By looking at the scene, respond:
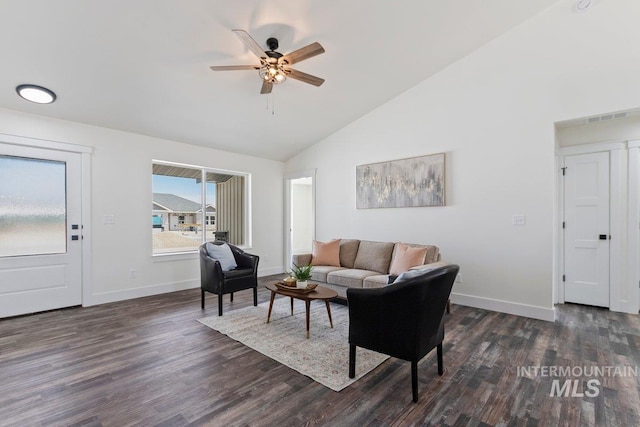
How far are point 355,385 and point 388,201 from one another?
126 inches

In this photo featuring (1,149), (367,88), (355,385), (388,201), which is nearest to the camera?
(355,385)

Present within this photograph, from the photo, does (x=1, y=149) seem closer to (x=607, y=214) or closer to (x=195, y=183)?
(x=195, y=183)

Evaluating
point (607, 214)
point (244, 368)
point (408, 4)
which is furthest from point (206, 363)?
point (607, 214)

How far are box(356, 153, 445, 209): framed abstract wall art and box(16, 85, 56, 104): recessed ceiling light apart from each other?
4267mm

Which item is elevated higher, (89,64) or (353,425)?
(89,64)

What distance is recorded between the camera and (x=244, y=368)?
245cm

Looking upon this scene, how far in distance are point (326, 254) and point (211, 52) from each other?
120 inches

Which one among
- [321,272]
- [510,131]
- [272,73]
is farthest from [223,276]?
[510,131]

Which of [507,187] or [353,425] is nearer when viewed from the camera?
[353,425]

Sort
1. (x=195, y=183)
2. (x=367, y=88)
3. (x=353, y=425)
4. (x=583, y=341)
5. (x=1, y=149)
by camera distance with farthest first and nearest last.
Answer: (x=195, y=183)
(x=367, y=88)
(x=1, y=149)
(x=583, y=341)
(x=353, y=425)

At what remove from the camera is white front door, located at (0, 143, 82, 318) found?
3.62m

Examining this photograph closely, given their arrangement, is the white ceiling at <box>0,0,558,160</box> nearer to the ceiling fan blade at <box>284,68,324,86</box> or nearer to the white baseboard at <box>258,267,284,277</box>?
the ceiling fan blade at <box>284,68,324,86</box>

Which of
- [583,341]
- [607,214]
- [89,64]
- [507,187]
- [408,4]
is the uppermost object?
[408,4]

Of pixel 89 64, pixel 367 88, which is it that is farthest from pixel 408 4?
pixel 89 64
